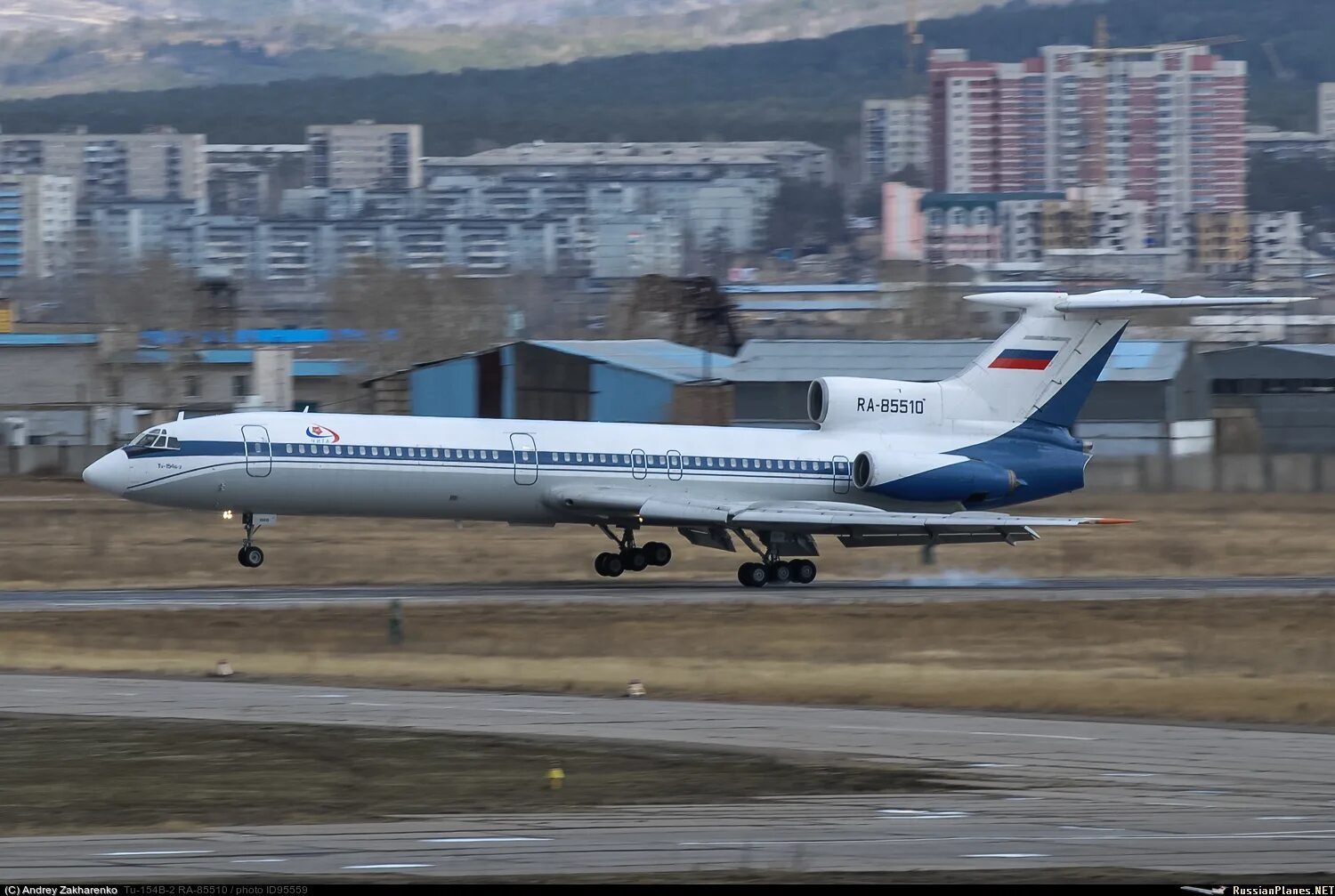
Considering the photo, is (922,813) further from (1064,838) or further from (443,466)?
(443,466)

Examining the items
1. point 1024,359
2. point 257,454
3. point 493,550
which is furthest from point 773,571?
point 257,454

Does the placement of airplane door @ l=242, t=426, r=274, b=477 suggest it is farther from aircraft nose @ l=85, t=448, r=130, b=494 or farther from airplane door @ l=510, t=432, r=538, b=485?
airplane door @ l=510, t=432, r=538, b=485

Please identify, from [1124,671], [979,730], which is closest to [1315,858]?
[979,730]

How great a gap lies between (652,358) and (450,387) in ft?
26.7

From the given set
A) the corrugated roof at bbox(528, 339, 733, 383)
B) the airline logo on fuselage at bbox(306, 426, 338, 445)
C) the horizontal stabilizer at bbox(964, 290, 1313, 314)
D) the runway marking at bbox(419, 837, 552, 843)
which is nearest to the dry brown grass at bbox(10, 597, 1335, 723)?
the airline logo on fuselage at bbox(306, 426, 338, 445)

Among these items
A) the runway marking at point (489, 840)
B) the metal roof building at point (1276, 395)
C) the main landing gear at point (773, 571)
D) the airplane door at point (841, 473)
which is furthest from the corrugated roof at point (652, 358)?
the runway marking at point (489, 840)

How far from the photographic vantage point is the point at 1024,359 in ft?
142

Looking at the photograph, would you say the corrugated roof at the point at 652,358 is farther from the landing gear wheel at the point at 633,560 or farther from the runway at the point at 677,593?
the runway at the point at 677,593

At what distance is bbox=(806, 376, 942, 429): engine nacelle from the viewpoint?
43.1 m

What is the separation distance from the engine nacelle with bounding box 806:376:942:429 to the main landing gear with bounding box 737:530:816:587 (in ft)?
11.8

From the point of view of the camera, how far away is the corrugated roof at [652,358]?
70512 mm

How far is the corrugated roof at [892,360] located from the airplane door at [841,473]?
31.1m

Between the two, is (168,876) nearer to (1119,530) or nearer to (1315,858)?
(1315,858)

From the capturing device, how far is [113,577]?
41.7 m
